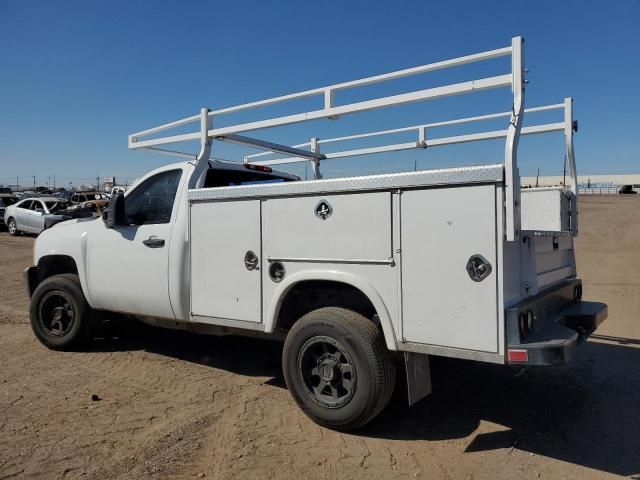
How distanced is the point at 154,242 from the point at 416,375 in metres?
2.75

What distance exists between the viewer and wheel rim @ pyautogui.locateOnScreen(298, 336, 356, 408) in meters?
3.79

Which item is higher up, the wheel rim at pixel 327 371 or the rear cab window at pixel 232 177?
the rear cab window at pixel 232 177

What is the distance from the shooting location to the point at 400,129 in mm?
5762

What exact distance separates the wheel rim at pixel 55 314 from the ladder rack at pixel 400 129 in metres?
1.96

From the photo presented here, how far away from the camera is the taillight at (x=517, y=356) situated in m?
3.18

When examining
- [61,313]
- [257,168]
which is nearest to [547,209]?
[257,168]

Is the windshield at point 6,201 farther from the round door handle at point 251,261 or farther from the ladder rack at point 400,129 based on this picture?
the round door handle at point 251,261

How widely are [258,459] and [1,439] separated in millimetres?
1899

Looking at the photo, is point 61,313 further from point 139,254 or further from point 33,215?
point 33,215

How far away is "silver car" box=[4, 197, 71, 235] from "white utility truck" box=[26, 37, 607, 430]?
1663 centimetres

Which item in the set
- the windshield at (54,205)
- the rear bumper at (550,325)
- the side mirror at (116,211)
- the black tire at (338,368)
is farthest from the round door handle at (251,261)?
the windshield at (54,205)

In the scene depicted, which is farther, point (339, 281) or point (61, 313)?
Answer: point (61, 313)

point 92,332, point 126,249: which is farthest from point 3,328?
point 126,249

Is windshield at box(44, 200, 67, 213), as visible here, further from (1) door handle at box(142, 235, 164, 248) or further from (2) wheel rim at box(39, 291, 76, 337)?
(1) door handle at box(142, 235, 164, 248)
